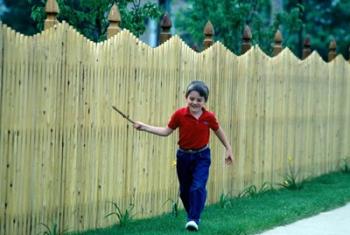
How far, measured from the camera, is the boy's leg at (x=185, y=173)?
955cm

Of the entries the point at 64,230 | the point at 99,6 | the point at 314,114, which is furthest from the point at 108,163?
the point at 314,114

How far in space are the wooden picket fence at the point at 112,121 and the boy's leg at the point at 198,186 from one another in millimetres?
861

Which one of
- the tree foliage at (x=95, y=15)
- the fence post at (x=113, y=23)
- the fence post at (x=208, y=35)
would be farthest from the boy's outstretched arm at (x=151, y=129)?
the tree foliage at (x=95, y=15)

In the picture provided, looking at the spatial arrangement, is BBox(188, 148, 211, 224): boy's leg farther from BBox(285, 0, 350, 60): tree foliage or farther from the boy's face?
BBox(285, 0, 350, 60): tree foliage

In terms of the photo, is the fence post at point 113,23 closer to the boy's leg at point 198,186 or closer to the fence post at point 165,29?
the fence post at point 165,29

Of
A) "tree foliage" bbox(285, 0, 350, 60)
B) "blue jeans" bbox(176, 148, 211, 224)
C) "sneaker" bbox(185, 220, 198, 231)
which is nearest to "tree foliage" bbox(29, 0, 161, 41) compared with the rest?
"blue jeans" bbox(176, 148, 211, 224)

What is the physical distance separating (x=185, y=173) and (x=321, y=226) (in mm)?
1863

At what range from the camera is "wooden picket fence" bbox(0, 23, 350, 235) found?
8.30 m

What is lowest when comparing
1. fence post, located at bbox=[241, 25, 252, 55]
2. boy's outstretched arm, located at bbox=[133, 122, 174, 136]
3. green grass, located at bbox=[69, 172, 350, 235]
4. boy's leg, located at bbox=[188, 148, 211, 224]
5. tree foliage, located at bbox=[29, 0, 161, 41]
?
green grass, located at bbox=[69, 172, 350, 235]

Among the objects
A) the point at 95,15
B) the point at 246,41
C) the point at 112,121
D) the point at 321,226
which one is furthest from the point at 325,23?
the point at 112,121

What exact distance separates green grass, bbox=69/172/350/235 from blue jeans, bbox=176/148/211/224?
253mm

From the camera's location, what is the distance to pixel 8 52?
8.08 m

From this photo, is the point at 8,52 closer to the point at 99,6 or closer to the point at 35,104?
the point at 35,104

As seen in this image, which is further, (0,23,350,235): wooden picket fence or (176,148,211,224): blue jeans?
(176,148,211,224): blue jeans
